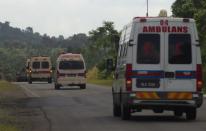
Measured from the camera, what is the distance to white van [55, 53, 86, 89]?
54406mm

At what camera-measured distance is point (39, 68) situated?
75.6 metres

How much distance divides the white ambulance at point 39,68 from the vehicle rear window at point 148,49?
5297 cm

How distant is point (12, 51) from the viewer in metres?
193

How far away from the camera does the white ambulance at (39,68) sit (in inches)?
2948

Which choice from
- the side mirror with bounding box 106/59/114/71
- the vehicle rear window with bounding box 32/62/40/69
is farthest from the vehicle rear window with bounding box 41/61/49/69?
the side mirror with bounding box 106/59/114/71

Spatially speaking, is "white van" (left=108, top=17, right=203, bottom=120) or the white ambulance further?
the white ambulance

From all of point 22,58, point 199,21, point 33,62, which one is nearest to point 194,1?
point 199,21

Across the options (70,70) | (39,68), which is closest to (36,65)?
(39,68)

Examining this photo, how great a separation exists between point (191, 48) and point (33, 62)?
53.6m

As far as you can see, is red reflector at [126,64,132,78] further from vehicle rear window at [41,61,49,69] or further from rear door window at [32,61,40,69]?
rear door window at [32,61,40,69]

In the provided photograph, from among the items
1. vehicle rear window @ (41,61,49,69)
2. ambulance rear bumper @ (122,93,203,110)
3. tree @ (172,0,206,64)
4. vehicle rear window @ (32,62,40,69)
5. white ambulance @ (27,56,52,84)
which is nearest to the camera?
ambulance rear bumper @ (122,93,203,110)

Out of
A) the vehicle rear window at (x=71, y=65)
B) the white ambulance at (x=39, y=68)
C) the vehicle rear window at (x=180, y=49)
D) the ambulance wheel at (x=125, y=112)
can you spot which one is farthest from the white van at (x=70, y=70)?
the vehicle rear window at (x=180, y=49)

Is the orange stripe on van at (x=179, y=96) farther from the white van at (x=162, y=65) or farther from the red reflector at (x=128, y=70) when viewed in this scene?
the red reflector at (x=128, y=70)

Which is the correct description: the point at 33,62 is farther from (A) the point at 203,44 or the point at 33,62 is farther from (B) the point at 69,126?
(B) the point at 69,126
